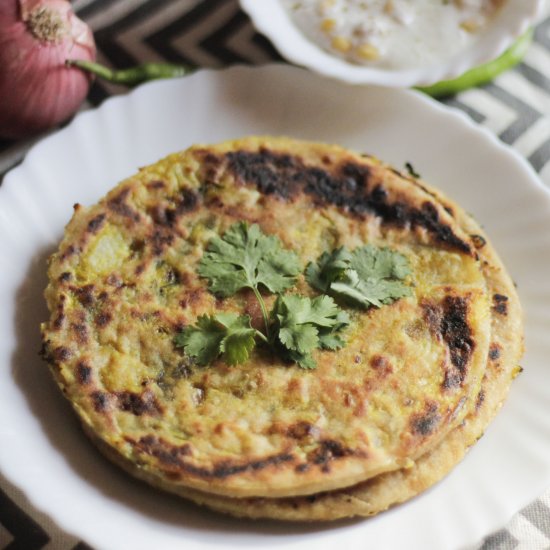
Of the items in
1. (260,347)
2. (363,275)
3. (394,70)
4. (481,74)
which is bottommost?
(260,347)

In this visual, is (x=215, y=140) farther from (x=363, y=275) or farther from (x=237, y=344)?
(x=237, y=344)

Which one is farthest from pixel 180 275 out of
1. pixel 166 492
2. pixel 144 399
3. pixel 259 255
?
pixel 166 492

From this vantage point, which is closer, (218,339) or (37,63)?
(218,339)

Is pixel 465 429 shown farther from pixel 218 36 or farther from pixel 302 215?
A: pixel 218 36

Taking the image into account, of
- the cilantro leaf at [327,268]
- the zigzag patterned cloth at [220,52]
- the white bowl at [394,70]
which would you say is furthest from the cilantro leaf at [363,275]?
the zigzag patterned cloth at [220,52]

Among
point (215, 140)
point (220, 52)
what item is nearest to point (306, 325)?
point (215, 140)

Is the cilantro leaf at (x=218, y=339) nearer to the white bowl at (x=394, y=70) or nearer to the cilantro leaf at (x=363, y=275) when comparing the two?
the cilantro leaf at (x=363, y=275)
